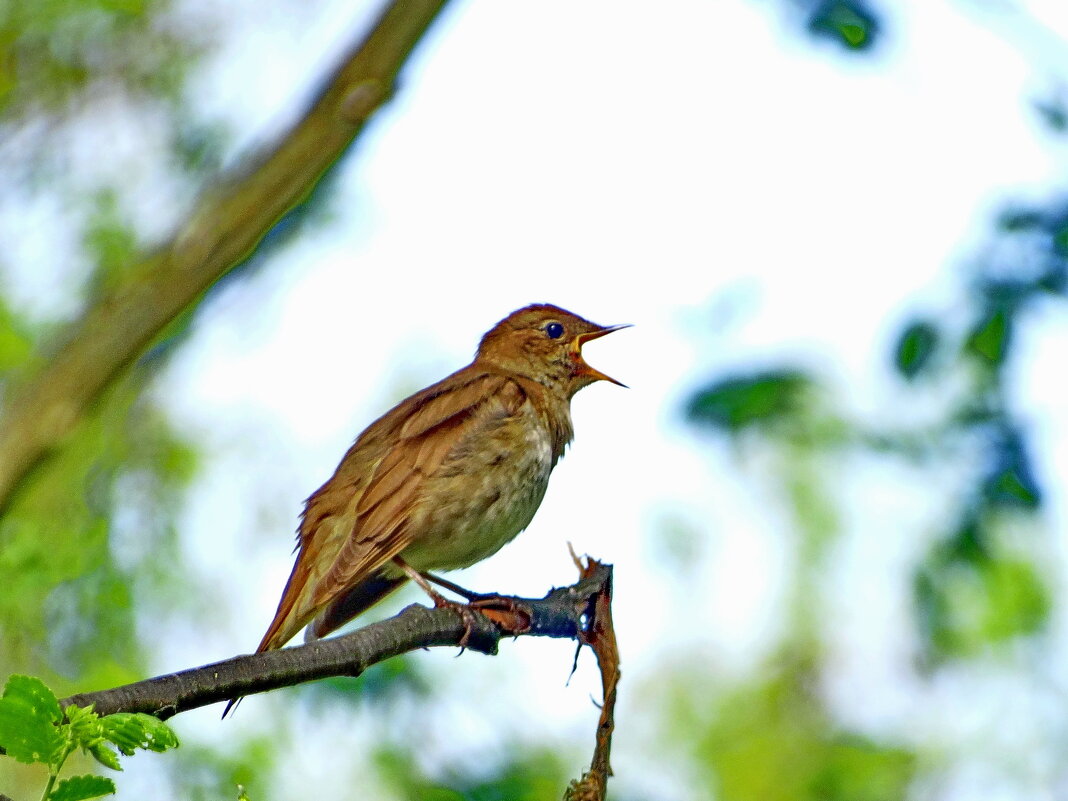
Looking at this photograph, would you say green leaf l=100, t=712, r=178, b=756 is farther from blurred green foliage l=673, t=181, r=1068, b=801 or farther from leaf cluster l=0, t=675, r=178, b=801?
blurred green foliage l=673, t=181, r=1068, b=801

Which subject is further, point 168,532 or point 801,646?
point 801,646

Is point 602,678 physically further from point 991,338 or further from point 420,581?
point 991,338

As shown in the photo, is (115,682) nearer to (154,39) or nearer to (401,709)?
(401,709)

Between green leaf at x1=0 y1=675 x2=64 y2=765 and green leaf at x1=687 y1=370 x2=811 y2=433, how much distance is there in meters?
4.43

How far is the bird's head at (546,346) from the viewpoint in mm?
7117

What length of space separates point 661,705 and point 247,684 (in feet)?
31.0

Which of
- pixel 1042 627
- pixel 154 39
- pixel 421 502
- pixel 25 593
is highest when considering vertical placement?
pixel 154 39

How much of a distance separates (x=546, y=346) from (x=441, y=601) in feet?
7.44

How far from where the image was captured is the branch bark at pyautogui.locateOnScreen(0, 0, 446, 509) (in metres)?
4.70

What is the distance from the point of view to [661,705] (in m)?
11.9

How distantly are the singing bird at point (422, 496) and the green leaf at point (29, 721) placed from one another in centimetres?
327

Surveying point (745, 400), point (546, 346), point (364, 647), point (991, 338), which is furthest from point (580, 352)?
point (364, 647)

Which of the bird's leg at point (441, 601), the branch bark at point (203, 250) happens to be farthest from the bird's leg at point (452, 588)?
the branch bark at point (203, 250)

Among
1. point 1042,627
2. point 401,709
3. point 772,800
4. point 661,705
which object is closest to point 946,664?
point 1042,627
